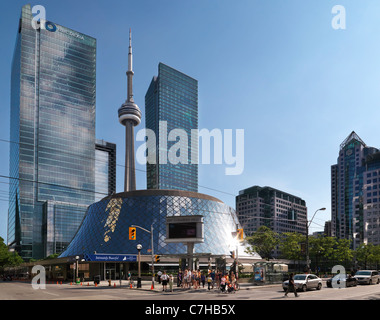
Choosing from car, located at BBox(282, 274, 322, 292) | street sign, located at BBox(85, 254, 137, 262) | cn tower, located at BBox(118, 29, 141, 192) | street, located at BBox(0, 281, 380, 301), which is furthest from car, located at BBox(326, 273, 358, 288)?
cn tower, located at BBox(118, 29, 141, 192)

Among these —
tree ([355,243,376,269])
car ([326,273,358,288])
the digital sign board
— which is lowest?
tree ([355,243,376,269])

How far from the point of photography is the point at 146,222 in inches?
3445

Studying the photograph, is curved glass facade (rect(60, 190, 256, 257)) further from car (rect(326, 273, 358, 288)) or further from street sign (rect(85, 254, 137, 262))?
car (rect(326, 273, 358, 288))

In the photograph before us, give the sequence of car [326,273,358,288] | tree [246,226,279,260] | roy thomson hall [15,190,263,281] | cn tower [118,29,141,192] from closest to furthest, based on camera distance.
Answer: car [326,273,358,288]
roy thomson hall [15,190,263,281]
tree [246,226,279,260]
cn tower [118,29,141,192]

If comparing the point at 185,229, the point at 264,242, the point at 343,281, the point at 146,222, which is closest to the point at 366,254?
the point at 264,242

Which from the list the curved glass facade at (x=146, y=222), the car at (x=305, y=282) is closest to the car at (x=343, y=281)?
the car at (x=305, y=282)

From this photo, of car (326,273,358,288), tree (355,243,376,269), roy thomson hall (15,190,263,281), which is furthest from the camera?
tree (355,243,376,269)

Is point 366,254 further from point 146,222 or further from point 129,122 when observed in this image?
point 129,122

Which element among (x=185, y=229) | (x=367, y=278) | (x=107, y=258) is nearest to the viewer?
(x=367, y=278)

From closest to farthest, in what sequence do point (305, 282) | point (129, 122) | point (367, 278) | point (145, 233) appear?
point (305, 282), point (367, 278), point (145, 233), point (129, 122)

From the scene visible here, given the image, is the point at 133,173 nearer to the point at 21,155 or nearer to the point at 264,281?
the point at 21,155

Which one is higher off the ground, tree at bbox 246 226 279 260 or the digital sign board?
the digital sign board

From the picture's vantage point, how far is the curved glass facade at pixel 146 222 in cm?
8412

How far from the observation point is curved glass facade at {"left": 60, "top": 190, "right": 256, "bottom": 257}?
84125 millimetres
